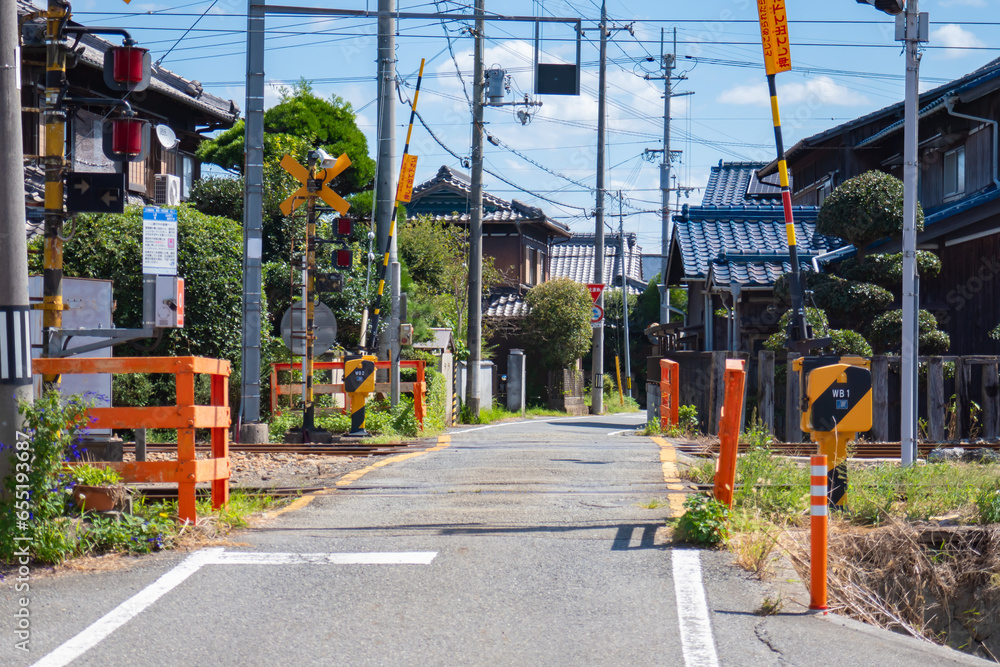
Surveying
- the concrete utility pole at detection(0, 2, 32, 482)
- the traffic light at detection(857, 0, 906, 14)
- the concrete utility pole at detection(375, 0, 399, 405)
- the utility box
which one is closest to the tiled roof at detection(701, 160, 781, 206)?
the concrete utility pole at detection(375, 0, 399, 405)

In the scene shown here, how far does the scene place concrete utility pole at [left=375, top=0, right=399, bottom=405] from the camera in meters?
15.5

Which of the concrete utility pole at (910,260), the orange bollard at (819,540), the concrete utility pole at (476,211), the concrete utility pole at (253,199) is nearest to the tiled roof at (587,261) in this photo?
the concrete utility pole at (476,211)

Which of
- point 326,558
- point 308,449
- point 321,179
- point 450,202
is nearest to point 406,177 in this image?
point 321,179

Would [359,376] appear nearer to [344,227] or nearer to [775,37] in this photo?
[344,227]

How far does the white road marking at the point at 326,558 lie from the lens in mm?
5641

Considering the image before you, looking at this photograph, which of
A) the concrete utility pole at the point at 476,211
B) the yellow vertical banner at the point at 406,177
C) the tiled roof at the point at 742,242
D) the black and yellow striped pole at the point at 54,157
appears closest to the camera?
the black and yellow striped pole at the point at 54,157

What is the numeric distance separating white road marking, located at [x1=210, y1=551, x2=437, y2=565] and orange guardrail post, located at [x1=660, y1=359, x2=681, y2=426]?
867 centimetres

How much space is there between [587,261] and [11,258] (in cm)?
4131

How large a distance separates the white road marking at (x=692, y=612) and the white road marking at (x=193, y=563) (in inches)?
59.5

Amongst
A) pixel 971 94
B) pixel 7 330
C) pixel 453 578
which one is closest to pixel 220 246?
pixel 7 330

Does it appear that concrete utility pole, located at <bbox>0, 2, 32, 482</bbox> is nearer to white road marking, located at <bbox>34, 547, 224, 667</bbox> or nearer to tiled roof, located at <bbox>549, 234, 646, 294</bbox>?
white road marking, located at <bbox>34, 547, 224, 667</bbox>

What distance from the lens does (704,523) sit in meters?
5.93

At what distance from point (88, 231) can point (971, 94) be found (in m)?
14.4

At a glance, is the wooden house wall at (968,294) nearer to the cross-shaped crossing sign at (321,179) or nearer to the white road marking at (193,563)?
the cross-shaped crossing sign at (321,179)
